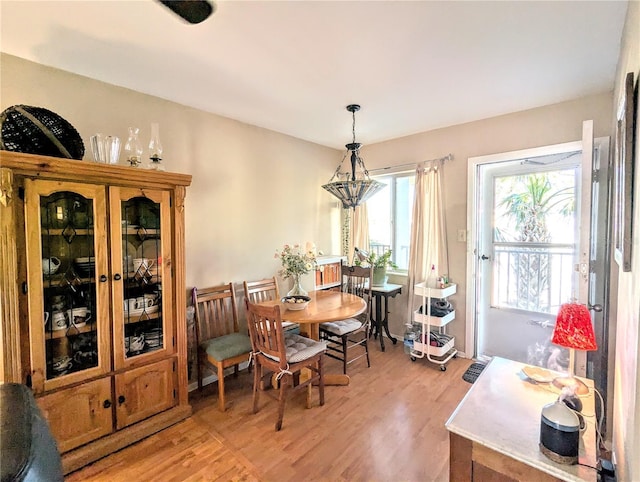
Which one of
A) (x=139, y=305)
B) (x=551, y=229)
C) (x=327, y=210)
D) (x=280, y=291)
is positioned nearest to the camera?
(x=139, y=305)

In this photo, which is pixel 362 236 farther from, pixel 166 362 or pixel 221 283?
pixel 166 362

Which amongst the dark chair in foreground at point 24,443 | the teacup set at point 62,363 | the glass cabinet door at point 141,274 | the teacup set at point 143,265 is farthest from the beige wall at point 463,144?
the dark chair in foreground at point 24,443

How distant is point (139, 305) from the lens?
2.19 metres

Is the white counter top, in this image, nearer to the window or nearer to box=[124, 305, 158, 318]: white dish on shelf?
box=[124, 305, 158, 318]: white dish on shelf

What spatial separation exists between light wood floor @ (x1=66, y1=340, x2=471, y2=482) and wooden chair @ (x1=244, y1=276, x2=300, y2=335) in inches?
30.8

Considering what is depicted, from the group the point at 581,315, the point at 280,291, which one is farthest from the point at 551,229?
the point at 280,291

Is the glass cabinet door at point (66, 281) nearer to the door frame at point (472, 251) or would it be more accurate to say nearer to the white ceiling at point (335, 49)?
the white ceiling at point (335, 49)

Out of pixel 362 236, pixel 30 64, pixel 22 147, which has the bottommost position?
pixel 362 236

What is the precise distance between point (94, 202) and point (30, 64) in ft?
3.38

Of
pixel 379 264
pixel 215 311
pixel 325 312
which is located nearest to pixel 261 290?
pixel 215 311

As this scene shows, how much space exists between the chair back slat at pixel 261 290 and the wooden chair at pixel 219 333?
0.16 meters

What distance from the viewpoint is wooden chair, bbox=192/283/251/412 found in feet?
8.17

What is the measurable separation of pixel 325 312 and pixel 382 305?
1.61 metres

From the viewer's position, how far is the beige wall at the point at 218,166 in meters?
2.12
